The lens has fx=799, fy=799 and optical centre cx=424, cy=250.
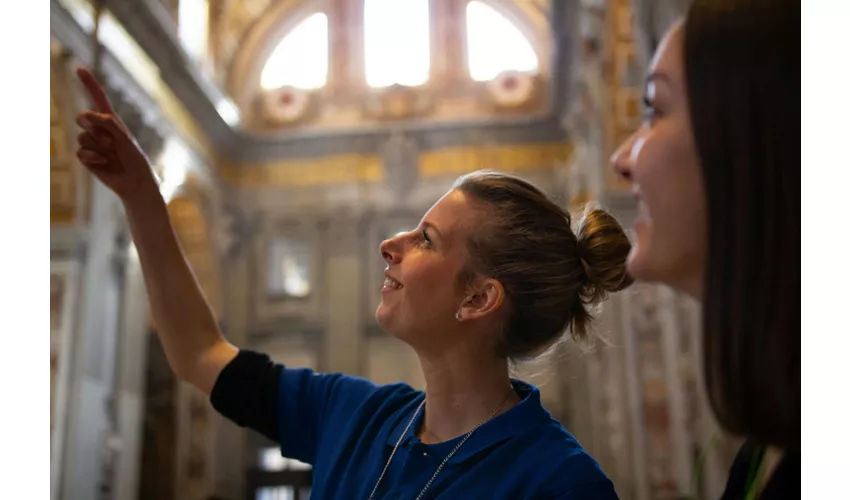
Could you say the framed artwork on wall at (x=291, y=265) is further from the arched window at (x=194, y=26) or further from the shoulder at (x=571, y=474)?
the shoulder at (x=571, y=474)

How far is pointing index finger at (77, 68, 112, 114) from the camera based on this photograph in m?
1.37

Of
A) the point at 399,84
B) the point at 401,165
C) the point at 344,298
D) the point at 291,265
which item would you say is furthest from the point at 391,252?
the point at 291,265

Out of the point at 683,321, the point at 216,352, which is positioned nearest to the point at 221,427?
the point at 683,321

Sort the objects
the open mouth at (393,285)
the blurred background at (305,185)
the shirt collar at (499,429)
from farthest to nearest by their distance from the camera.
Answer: the blurred background at (305,185) < the open mouth at (393,285) < the shirt collar at (499,429)

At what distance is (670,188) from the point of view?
2.68ft

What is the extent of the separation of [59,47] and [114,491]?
304 cm

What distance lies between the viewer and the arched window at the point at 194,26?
6.50 m

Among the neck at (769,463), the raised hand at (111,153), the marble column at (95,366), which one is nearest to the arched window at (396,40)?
the marble column at (95,366)

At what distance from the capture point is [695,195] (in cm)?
80

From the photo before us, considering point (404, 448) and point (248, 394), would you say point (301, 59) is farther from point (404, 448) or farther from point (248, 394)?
point (404, 448)

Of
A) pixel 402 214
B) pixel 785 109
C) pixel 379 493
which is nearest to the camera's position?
pixel 785 109

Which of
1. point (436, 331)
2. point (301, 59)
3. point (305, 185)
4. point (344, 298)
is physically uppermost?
point (301, 59)

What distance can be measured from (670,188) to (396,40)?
7.21 metres

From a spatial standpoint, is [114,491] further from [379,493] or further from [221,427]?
[379,493]
